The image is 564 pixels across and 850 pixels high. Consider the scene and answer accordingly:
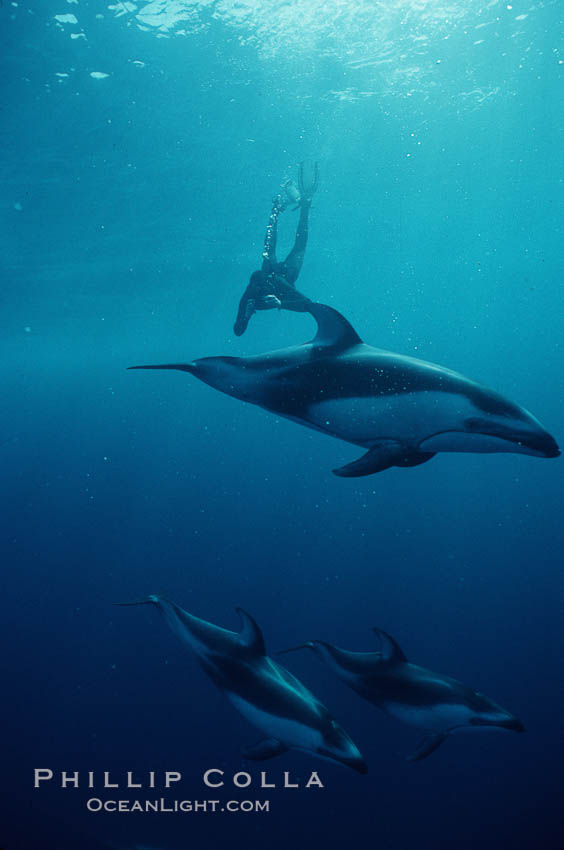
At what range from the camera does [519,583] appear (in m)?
13.1

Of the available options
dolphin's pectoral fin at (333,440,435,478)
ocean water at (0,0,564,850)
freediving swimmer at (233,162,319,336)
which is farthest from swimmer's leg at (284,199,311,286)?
dolphin's pectoral fin at (333,440,435,478)

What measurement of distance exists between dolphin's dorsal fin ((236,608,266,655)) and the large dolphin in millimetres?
1797

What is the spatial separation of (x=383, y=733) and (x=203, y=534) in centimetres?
945

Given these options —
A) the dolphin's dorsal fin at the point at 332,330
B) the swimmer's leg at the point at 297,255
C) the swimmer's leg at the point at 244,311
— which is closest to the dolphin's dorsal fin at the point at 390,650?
the dolphin's dorsal fin at the point at 332,330

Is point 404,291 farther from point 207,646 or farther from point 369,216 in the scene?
point 207,646

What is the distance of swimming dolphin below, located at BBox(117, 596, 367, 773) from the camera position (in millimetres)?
4266

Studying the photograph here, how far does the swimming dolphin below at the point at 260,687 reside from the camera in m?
4.27

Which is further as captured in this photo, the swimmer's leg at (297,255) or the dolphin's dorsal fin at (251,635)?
the swimmer's leg at (297,255)

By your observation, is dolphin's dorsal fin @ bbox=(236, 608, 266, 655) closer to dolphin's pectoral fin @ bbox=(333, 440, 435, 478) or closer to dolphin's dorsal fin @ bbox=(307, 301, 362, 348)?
dolphin's pectoral fin @ bbox=(333, 440, 435, 478)

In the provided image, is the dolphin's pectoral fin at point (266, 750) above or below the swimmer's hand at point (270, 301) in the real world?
below

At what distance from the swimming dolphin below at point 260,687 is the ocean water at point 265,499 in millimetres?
3708

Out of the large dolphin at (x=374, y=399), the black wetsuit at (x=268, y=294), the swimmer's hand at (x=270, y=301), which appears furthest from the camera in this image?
the black wetsuit at (x=268, y=294)

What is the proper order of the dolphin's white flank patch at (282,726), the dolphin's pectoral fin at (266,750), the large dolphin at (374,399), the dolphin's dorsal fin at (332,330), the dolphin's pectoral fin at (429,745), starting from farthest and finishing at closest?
the dolphin's pectoral fin at (429,745) → the dolphin's pectoral fin at (266,750) → the dolphin's white flank patch at (282,726) → the dolphin's dorsal fin at (332,330) → the large dolphin at (374,399)

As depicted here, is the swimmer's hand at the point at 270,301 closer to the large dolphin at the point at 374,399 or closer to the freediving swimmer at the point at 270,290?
the freediving swimmer at the point at 270,290
